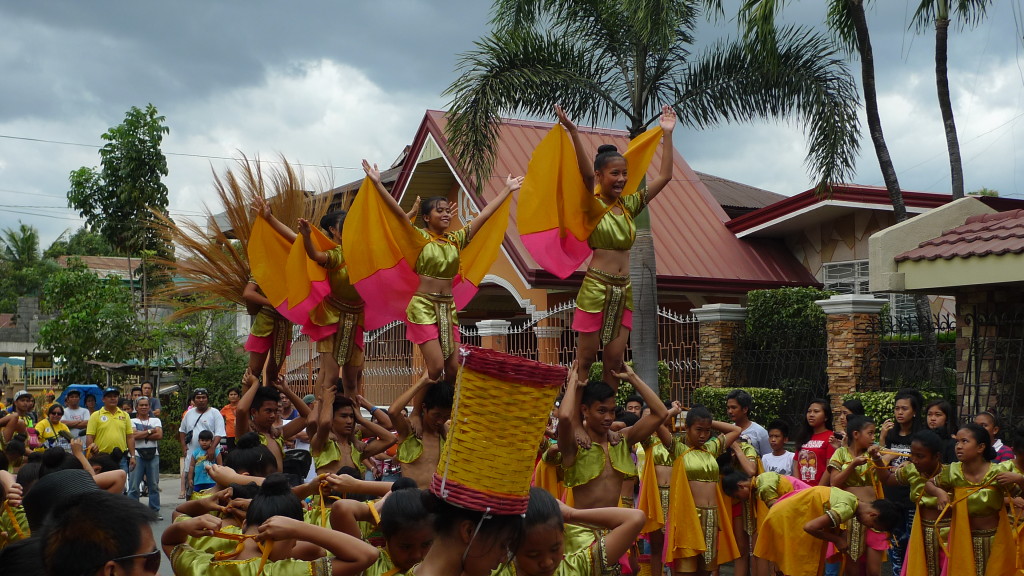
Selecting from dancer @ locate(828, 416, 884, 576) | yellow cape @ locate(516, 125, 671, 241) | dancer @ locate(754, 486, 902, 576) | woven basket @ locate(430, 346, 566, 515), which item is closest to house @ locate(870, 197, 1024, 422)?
dancer @ locate(828, 416, 884, 576)

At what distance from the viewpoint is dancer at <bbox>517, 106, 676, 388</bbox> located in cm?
713

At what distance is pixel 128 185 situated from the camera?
20984 mm

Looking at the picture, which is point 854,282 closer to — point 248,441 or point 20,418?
point 20,418

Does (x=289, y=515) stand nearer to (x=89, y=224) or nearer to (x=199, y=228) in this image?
(x=199, y=228)

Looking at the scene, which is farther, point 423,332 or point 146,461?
point 146,461

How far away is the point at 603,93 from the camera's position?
1305cm

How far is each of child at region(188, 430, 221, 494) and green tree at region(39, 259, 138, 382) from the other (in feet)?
36.2

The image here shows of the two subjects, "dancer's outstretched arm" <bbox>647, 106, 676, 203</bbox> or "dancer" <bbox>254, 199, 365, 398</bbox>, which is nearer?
"dancer's outstretched arm" <bbox>647, 106, 676, 203</bbox>

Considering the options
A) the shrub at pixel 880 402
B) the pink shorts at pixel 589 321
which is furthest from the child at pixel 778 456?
the pink shorts at pixel 589 321

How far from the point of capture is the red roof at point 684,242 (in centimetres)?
1698

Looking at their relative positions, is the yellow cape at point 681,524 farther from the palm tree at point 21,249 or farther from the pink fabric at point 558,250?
the palm tree at point 21,249

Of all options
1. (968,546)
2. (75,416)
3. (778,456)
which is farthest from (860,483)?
(75,416)

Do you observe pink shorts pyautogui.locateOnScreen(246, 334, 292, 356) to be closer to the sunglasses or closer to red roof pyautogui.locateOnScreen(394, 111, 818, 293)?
the sunglasses

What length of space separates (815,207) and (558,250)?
10.5m
